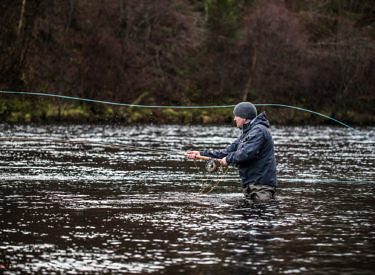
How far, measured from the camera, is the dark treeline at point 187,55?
4641cm

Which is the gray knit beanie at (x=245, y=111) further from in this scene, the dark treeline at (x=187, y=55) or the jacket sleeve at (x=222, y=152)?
the dark treeline at (x=187, y=55)

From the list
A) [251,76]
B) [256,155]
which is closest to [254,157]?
[256,155]

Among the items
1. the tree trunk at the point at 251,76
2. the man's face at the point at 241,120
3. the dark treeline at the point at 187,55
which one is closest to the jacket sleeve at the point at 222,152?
the man's face at the point at 241,120

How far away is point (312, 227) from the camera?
28.4 ft

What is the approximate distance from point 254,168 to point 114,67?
40991 millimetres

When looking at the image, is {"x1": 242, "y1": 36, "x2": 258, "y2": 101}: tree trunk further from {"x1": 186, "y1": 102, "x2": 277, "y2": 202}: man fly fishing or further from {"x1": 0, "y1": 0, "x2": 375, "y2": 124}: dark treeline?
{"x1": 186, "y1": 102, "x2": 277, "y2": 202}: man fly fishing

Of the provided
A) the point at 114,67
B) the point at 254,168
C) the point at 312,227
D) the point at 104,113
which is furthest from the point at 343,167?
the point at 114,67

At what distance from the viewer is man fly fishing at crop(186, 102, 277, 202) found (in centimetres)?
1022

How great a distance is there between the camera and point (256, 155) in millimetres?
10242

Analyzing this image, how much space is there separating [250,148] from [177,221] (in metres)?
1.83

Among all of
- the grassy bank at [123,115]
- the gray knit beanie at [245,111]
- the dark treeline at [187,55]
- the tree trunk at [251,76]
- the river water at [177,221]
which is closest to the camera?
the river water at [177,221]

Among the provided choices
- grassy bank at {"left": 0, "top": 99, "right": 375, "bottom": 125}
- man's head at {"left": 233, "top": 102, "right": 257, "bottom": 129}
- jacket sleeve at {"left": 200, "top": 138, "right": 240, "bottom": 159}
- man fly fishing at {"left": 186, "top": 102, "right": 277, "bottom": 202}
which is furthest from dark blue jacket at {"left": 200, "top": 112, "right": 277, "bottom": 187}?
grassy bank at {"left": 0, "top": 99, "right": 375, "bottom": 125}

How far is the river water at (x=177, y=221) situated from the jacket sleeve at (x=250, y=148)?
736mm

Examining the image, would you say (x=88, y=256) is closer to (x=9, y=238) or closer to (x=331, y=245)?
(x=9, y=238)
